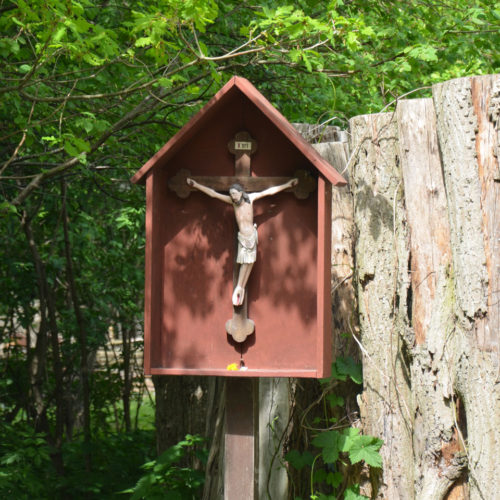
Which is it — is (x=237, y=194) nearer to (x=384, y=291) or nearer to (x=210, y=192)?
(x=210, y=192)

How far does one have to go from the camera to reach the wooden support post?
3.18 metres

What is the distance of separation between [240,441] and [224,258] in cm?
74

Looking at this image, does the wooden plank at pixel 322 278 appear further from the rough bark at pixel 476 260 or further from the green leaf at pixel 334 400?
the green leaf at pixel 334 400

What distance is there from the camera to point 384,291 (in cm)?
369

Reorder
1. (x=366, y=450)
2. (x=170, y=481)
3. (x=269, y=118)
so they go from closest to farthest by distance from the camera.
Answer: (x=269, y=118)
(x=366, y=450)
(x=170, y=481)

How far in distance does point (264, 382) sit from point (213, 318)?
1.00 m

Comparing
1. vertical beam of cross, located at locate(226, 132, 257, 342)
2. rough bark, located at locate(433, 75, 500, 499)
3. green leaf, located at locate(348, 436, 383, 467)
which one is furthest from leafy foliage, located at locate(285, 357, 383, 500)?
vertical beam of cross, located at locate(226, 132, 257, 342)

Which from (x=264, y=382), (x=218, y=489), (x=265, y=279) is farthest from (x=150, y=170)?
(x=218, y=489)

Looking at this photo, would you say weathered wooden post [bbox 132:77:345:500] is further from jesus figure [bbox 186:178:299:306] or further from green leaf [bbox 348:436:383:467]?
green leaf [bbox 348:436:383:467]

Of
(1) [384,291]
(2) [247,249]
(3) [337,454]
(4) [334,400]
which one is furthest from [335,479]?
(2) [247,249]

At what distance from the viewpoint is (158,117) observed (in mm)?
5398

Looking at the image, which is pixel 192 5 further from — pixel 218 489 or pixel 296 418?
pixel 218 489

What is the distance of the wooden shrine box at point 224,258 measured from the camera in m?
3.14

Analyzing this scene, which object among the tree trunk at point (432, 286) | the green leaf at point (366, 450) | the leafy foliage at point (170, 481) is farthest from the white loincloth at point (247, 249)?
the leafy foliage at point (170, 481)
